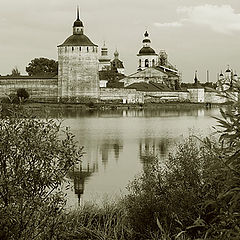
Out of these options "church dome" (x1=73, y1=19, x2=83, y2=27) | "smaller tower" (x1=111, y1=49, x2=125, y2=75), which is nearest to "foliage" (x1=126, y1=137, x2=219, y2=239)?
"church dome" (x1=73, y1=19, x2=83, y2=27)

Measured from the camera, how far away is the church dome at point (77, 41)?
149 ft

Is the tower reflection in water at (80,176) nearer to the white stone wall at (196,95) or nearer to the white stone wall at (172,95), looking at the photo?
the white stone wall at (172,95)

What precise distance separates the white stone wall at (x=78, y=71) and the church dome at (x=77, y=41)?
25cm

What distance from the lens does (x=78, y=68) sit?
4569cm

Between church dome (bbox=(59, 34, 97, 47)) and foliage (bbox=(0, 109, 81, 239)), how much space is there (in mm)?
41551

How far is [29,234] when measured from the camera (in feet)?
13.2

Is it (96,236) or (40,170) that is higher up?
(40,170)

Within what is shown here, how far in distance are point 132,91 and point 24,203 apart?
1756 inches

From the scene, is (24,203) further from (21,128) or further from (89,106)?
(89,106)

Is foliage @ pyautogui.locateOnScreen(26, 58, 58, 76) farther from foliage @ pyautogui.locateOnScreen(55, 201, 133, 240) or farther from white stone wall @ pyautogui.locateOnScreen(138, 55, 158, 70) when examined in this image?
foliage @ pyautogui.locateOnScreen(55, 201, 133, 240)

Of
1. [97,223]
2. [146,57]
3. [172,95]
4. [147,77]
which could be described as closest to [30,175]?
[97,223]

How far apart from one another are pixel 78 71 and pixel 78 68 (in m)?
0.31

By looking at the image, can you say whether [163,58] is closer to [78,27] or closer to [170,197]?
[78,27]

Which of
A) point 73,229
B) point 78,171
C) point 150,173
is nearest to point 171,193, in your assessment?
point 150,173
